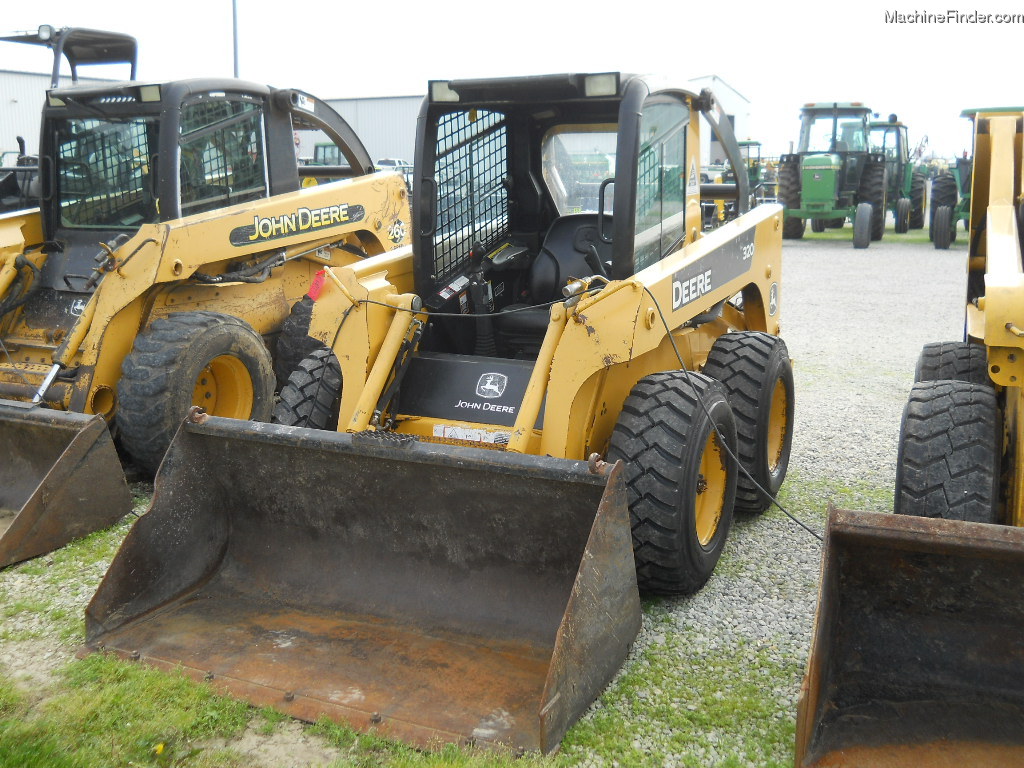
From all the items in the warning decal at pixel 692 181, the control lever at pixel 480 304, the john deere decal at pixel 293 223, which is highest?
the warning decal at pixel 692 181

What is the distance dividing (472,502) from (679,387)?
3.13 ft

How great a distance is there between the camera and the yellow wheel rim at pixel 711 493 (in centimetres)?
428

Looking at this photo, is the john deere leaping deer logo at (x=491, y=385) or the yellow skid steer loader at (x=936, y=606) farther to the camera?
the john deere leaping deer logo at (x=491, y=385)

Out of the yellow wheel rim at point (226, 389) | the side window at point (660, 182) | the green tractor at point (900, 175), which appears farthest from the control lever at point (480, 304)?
the green tractor at point (900, 175)

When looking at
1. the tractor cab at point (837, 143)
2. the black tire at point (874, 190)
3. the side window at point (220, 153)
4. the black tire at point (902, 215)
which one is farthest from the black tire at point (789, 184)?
the side window at point (220, 153)

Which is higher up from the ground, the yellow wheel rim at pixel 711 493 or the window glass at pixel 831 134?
the window glass at pixel 831 134

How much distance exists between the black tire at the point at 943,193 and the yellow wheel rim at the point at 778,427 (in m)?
15.2

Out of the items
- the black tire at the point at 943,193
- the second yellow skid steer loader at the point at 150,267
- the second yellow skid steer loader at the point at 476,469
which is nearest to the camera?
the second yellow skid steer loader at the point at 476,469

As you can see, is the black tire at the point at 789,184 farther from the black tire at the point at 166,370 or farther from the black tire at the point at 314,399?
the black tire at the point at 314,399

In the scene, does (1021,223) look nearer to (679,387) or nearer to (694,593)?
(679,387)

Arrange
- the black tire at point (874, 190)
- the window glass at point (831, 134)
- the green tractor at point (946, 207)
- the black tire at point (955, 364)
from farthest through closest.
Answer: the window glass at point (831, 134) < the black tire at point (874, 190) < the green tractor at point (946, 207) < the black tire at point (955, 364)

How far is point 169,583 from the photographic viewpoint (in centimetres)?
382

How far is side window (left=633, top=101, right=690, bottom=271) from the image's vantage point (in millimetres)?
4402

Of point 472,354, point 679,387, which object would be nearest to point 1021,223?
point 679,387
